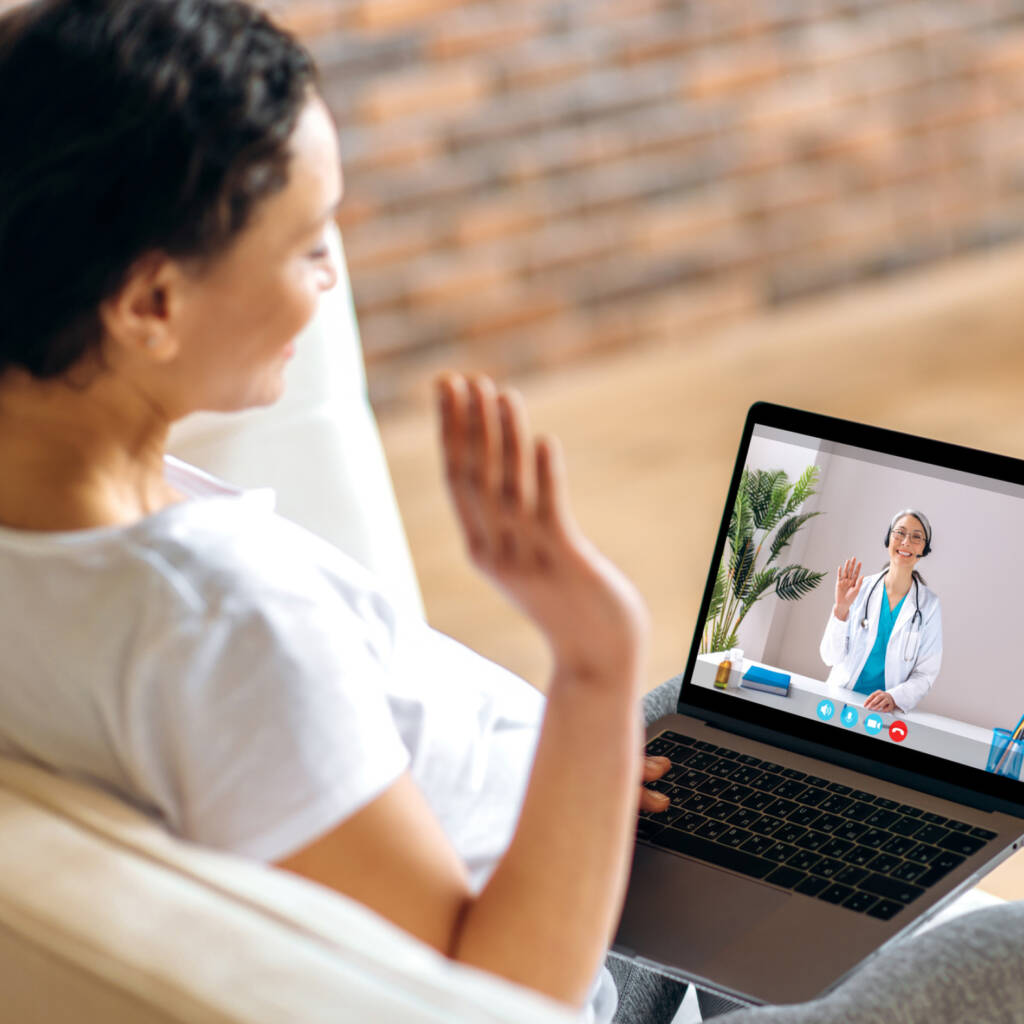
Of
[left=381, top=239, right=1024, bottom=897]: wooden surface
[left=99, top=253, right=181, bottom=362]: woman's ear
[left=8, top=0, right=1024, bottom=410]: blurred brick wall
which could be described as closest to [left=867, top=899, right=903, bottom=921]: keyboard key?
[left=99, top=253, right=181, bottom=362]: woman's ear

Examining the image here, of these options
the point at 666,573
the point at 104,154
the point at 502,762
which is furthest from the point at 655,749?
the point at 666,573

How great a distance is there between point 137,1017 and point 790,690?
24.6 inches

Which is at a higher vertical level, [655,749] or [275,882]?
[655,749]

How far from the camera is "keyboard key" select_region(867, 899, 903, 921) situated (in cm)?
94

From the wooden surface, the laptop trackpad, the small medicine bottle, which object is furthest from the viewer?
the wooden surface

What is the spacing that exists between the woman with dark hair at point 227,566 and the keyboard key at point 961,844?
1.20ft

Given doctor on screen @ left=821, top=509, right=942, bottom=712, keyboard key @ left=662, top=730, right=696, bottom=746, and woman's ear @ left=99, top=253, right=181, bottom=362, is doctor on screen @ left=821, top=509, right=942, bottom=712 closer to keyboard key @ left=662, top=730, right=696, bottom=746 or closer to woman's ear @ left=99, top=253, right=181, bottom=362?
keyboard key @ left=662, top=730, right=696, bottom=746

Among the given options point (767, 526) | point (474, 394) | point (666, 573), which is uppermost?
point (666, 573)

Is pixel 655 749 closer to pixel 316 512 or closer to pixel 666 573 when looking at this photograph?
pixel 316 512

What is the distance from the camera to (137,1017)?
1.98 feet

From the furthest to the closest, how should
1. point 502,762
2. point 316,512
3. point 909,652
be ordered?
point 316,512 → point 909,652 → point 502,762

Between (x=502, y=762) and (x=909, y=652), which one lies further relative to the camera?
(x=909, y=652)

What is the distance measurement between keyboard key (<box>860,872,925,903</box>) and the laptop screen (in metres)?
0.12

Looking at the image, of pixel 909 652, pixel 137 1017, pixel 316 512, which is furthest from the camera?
pixel 316 512
